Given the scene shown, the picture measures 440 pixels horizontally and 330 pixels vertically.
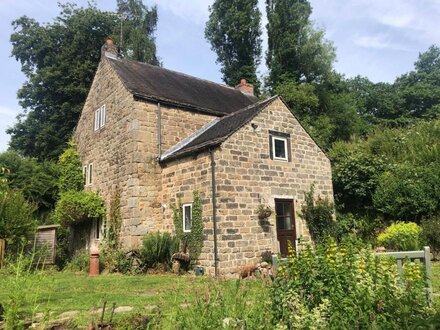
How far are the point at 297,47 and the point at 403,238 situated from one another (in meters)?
24.0

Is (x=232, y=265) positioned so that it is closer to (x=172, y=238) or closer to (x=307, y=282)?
(x=172, y=238)

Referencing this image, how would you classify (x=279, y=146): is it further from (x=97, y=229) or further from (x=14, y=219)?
(x=14, y=219)

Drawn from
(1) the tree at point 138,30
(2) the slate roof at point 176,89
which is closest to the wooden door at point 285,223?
(2) the slate roof at point 176,89

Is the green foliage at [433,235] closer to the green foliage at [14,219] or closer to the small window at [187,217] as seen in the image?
the small window at [187,217]

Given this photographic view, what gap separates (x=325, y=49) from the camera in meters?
32.7

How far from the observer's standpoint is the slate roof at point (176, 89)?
54.3ft

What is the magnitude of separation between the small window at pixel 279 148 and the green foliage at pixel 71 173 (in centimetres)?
1058

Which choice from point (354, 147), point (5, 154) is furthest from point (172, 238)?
point (5, 154)

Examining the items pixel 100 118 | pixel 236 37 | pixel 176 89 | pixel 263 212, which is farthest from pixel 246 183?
pixel 236 37

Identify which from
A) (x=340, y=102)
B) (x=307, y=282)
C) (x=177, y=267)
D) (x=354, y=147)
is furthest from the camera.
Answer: (x=340, y=102)

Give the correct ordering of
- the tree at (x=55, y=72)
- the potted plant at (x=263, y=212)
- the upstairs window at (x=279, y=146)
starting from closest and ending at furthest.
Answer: the potted plant at (x=263, y=212)
the upstairs window at (x=279, y=146)
the tree at (x=55, y=72)

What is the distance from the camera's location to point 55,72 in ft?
97.0

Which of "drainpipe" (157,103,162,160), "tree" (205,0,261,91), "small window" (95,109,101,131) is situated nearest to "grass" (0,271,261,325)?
"drainpipe" (157,103,162,160)

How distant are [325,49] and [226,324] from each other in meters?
32.4
